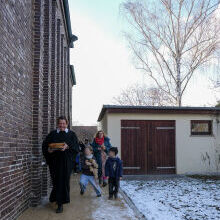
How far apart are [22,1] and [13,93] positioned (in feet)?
6.16

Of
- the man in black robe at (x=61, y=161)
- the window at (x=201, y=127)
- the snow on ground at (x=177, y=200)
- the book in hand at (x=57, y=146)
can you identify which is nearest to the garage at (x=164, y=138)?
the window at (x=201, y=127)

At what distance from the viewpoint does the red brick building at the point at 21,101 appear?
14.9 feet

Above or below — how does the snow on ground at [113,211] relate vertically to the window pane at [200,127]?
below

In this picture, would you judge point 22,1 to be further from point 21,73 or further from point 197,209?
point 197,209

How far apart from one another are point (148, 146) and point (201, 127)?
290cm

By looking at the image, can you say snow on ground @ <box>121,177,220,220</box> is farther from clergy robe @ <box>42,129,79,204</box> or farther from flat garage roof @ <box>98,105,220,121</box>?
flat garage roof @ <box>98,105,220,121</box>

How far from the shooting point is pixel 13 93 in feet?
16.5

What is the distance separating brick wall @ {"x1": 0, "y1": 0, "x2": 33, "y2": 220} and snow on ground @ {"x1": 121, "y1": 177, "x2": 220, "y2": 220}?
8.27ft

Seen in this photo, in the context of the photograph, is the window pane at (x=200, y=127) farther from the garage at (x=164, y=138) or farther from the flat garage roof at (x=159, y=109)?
the flat garage roof at (x=159, y=109)

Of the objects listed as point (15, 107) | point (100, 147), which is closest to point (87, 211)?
point (15, 107)

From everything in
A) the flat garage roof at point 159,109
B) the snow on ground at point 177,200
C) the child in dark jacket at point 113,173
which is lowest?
the snow on ground at point 177,200

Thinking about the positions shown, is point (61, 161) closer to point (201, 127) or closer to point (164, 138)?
point (164, 138)

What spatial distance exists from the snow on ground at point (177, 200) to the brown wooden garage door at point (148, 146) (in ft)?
8.98

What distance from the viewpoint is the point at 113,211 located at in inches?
239
